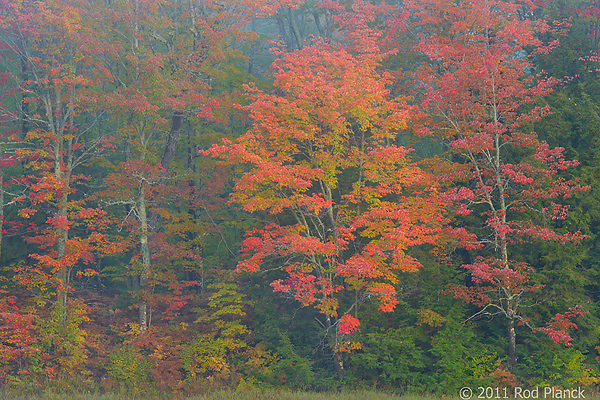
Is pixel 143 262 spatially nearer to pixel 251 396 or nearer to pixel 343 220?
pixel 251 396

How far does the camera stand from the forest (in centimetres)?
1534

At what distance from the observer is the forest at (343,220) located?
15.3 metres

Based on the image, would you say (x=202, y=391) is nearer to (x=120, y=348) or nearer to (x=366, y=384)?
(x=120, y=348)

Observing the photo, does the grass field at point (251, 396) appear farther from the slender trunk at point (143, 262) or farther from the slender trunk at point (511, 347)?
the slender trunk at point (143, 262)

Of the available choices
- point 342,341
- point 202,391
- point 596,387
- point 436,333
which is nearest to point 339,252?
point 342,341

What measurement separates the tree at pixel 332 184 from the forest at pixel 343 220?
0.32ft

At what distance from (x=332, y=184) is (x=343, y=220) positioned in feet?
4.88

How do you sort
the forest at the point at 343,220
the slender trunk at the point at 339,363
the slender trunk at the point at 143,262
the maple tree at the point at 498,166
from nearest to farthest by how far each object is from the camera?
the maple tree at the point at 498,166
the forest at the point at 343,220
the slender trunk at the point at 339,363
the slender trunk at the point at 143,262

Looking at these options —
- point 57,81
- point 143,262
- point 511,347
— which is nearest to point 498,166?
point 511,347

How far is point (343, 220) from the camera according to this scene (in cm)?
1714

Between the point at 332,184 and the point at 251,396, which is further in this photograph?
the point at 332,184

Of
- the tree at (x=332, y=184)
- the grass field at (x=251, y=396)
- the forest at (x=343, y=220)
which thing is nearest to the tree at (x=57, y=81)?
the forest at (x=343, y=220)

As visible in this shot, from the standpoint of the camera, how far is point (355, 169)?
19.1 m

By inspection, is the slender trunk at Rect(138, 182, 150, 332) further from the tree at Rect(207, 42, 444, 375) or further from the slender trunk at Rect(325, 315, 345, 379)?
the slender trunk at Rect(325, 315, 345, 379)
